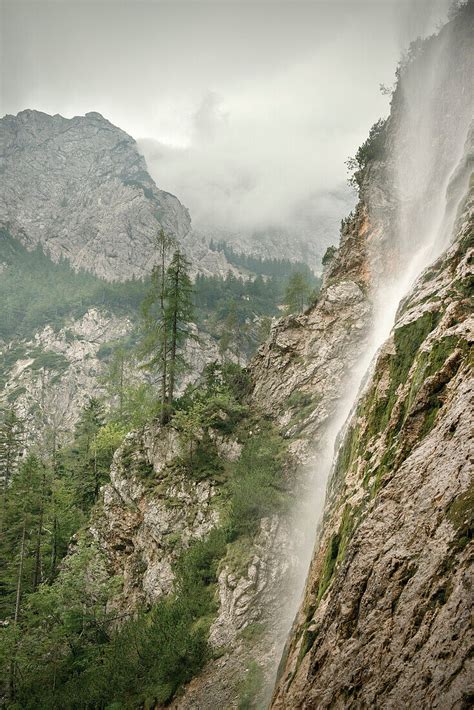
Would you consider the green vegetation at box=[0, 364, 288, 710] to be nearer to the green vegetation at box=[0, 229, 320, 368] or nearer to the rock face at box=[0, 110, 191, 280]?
the green vegetation at box=[0, 229, 320, 368]

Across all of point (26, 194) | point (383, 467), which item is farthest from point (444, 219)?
point (26, 194)

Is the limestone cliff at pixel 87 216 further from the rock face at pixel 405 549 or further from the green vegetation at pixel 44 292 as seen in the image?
the rock face at pixel 405 549

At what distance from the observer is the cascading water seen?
2034 cm

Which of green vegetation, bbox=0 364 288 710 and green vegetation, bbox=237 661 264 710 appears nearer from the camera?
green vegetation, bbox=237 661 264 710

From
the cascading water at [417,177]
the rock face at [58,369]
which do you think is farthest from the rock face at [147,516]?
the rock face at [58,369]

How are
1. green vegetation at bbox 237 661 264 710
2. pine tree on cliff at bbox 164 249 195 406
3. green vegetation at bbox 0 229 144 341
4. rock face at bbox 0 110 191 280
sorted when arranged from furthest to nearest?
1. rock face at bbox 0 110 191 280
2. green vegetation at bbox 0 229 144 341
3. pine tree on cliff at bbox 164 249 195 406
4. green vegetation at bbox 237 661 264 710

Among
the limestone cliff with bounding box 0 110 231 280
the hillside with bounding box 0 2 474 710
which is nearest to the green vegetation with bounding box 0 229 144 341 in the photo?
the limestone cliff with bounding box 0 110 231 280

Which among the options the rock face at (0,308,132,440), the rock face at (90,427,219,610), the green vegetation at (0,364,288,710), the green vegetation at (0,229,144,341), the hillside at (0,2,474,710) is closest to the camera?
the hillside at (0,2,474,710)

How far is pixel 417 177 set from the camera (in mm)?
27531

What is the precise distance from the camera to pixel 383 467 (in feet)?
27.6

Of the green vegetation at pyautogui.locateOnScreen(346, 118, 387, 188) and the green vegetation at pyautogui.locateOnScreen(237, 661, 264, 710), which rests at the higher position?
the green vegetation at pyautogui.locateOnScreen(346, 118, 387, 188)

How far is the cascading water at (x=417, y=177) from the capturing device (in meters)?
20.3

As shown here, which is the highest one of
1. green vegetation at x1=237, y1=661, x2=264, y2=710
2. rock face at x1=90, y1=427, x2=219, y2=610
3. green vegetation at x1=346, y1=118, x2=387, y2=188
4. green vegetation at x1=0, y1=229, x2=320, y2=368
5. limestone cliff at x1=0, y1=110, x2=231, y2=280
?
limestone cliff at x1=0, y1=110, x2=231, y2=280

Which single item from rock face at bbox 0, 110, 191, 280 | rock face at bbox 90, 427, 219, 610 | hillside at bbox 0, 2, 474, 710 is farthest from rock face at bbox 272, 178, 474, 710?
rock face at bbox 0, 110, 191, 280
